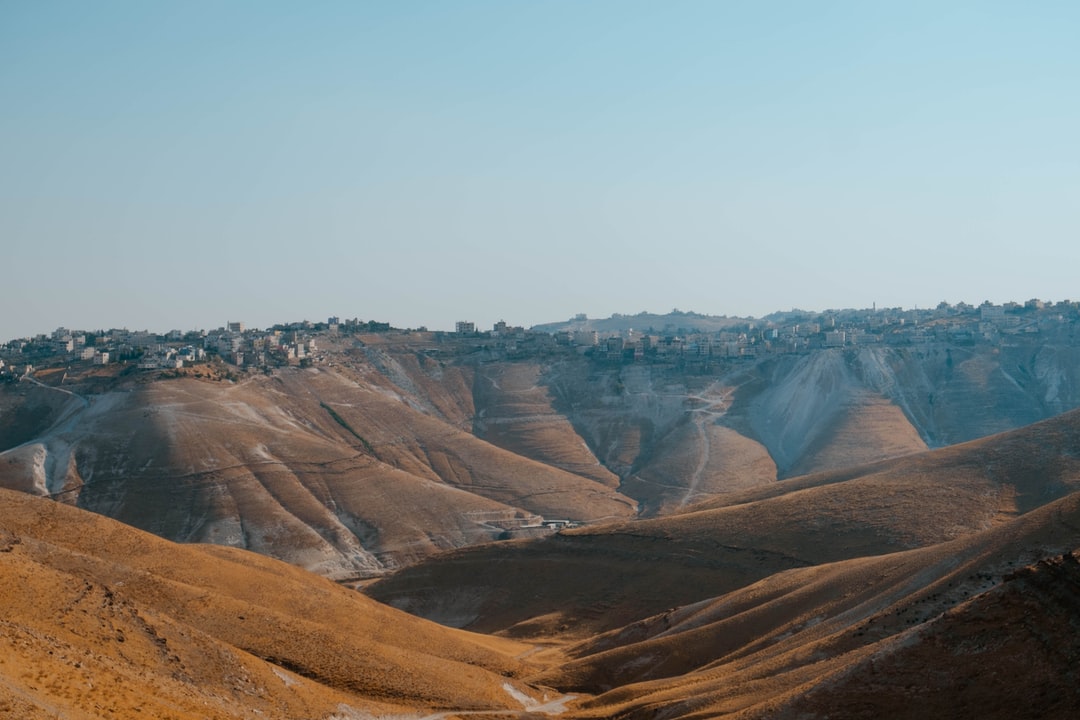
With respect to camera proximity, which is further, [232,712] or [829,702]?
[232,712]

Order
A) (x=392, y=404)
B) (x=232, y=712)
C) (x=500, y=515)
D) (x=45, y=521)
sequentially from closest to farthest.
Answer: (x=232, y=712) → (x=45, y=521) → (x=500, y=515) → (x=392, y=404)

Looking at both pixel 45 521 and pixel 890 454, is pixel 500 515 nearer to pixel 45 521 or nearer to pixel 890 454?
pixel 890 454

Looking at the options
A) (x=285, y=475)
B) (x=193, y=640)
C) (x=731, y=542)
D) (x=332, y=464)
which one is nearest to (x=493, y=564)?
(x=731, y=542)

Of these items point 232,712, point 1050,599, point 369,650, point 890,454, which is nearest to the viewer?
point 1050,599

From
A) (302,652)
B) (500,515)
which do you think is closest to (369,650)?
(302,652)

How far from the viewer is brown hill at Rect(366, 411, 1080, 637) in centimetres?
9431

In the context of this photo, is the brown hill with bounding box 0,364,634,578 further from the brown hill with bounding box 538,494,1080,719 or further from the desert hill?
the brown hill with bounding box 538,494,1080,719

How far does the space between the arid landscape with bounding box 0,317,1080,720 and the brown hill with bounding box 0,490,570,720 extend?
194mm

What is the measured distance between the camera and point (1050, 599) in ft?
123

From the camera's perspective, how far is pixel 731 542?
101 metres

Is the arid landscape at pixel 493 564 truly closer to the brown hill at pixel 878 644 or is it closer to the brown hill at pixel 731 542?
the brown hill at pixel 878 644

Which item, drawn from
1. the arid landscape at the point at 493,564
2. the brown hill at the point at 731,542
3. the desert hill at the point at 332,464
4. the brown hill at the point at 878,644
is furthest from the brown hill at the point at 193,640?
the desert hill at the point at 332,464

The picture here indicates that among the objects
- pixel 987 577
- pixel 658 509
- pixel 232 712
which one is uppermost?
pixel 987 577

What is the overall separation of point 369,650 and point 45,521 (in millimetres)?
22626
